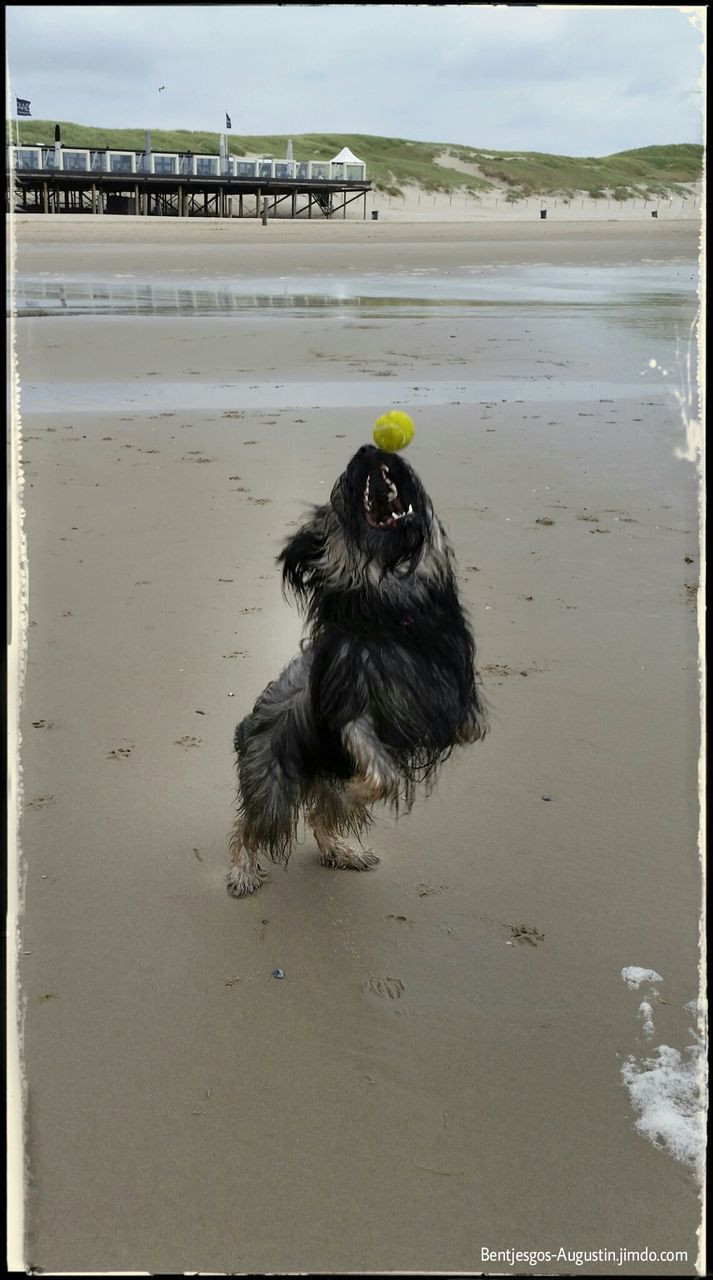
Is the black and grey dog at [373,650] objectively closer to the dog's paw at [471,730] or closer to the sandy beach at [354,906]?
the dog's paw at [471,730]

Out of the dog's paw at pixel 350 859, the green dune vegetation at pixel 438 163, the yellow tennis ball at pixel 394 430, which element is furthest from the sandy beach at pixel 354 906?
the green dune vegetation at pixel 438 163

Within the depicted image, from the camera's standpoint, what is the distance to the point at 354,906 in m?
4.08

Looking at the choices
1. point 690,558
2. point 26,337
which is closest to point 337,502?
point 690,558

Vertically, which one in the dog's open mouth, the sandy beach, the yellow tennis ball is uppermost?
the yellow tennis ball

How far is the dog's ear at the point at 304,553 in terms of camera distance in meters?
3.42

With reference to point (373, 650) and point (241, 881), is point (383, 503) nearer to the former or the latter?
point (373, 650)

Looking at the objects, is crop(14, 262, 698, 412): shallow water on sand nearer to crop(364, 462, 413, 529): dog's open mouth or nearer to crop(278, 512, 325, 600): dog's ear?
crop(278, 512, 325, 600): dog's ear

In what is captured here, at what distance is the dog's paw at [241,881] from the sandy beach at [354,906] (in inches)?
2.0

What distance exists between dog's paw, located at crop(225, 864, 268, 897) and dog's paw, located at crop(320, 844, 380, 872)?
12.0 inches

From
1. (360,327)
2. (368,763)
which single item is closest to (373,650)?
(368,763)

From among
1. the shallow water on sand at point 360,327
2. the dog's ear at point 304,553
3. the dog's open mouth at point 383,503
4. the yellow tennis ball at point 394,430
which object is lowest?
the dog's ear at point 304,553

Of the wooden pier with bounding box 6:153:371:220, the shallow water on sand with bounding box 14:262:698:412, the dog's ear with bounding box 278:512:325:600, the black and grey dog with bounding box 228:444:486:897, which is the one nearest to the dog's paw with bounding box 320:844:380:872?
the black and grey dog with bounding box 228:444:486:897

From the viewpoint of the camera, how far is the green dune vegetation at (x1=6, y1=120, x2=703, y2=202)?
83188mm

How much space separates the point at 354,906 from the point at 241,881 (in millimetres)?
417
